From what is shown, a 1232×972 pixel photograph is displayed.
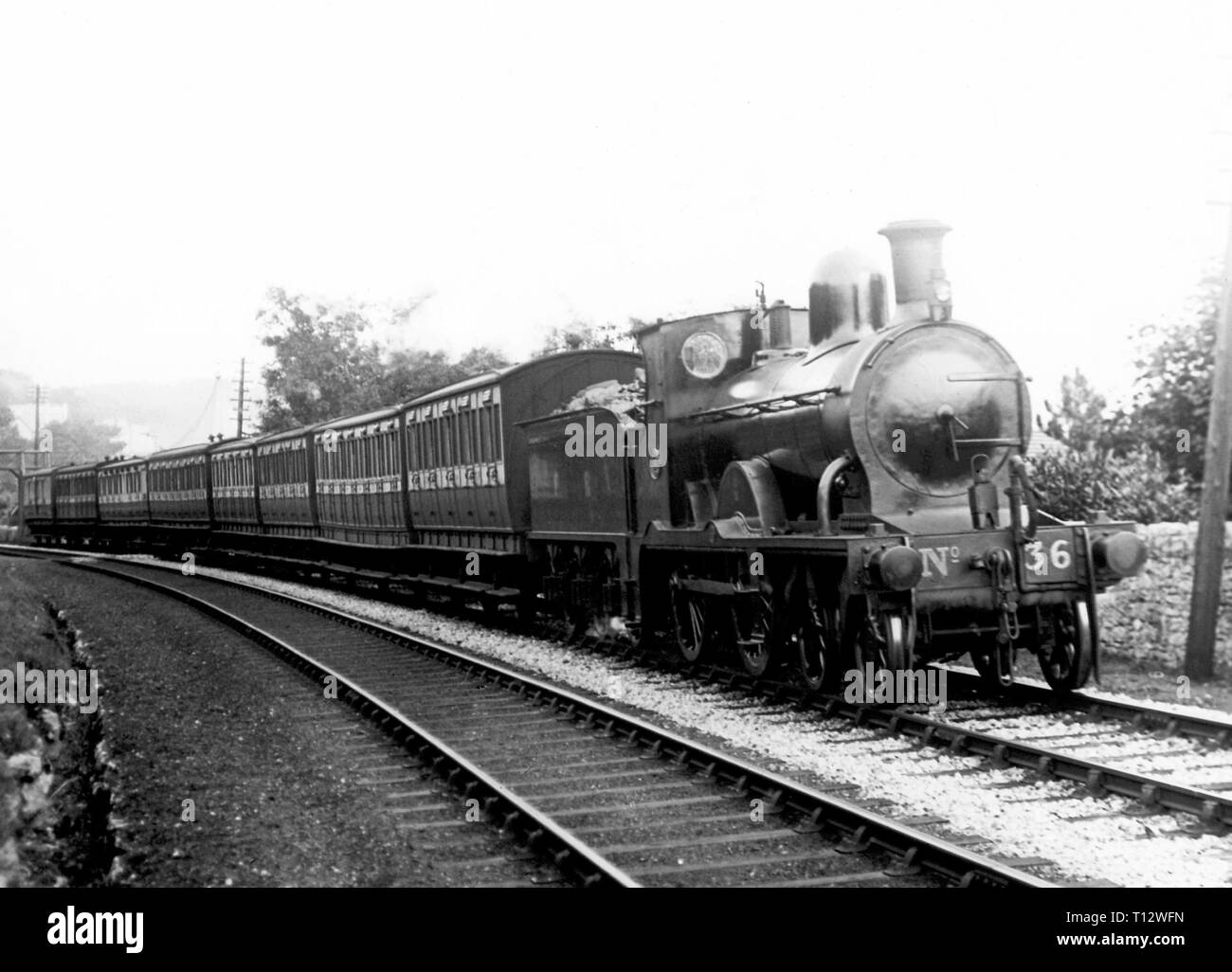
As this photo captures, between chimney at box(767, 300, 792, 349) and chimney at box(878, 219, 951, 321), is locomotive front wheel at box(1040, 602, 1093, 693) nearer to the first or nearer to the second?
chimney at box(878, 219, 951, 321)

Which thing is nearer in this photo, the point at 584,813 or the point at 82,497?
the point at 584,813

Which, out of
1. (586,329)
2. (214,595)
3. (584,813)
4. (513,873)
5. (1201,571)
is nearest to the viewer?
(513,873)

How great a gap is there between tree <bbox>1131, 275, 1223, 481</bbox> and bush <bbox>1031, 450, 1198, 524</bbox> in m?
0.78

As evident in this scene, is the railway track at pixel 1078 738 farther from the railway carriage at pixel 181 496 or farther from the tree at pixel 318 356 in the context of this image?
the railway carriage at pixel 181 496

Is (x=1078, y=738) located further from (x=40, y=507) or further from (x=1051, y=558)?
(x=40, y=507)

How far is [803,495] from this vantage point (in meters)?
8.69

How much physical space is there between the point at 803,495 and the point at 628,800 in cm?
345

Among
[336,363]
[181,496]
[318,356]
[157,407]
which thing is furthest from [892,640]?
[181,496]

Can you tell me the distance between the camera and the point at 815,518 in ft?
28.5

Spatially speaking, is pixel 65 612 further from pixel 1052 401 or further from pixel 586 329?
pixel 1052 401

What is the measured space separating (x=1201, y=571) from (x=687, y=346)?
411 cm

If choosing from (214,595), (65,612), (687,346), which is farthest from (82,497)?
(687,346)

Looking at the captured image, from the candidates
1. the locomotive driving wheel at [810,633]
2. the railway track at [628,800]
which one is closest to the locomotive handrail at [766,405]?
the locomotive driving wheel at [810,633]

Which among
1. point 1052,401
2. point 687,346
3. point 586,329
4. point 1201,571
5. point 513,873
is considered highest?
point 586,329
